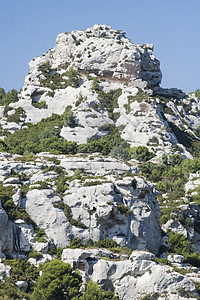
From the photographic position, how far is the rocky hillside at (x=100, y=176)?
57.7 meters

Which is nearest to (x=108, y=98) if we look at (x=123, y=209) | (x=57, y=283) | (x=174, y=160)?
(x=174, y=160)

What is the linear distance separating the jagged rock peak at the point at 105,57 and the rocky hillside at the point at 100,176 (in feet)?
1.07

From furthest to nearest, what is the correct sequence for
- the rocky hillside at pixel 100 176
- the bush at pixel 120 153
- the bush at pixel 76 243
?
1. the bush at pixel 120 153
2. the bush at pixel 76 243
3. the rocky hillside at pixel 100 176

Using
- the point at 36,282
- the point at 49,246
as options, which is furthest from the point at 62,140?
the point at 36,282

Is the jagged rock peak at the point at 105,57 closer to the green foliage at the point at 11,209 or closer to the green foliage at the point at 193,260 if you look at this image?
the green foliage at the point at 193,260

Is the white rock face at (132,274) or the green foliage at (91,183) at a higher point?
the green foliage at (91,183)

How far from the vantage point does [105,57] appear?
466 ft

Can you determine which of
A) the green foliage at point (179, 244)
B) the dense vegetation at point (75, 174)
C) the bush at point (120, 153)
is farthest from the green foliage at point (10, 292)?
the bush at point (120, 153)

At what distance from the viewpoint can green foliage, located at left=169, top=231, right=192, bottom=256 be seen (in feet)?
249

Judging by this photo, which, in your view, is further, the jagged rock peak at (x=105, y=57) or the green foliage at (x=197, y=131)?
the jagged rock peak at (x=105, y=57)

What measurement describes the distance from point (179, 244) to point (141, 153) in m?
34.5

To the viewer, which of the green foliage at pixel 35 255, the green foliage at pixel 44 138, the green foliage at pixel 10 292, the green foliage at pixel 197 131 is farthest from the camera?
the green foliage at pixel 197 131

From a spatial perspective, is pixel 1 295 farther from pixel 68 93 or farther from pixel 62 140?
pixel 68 93

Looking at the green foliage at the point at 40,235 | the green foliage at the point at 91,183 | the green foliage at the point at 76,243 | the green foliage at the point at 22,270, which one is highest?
the green foliage at the point at 91,183
